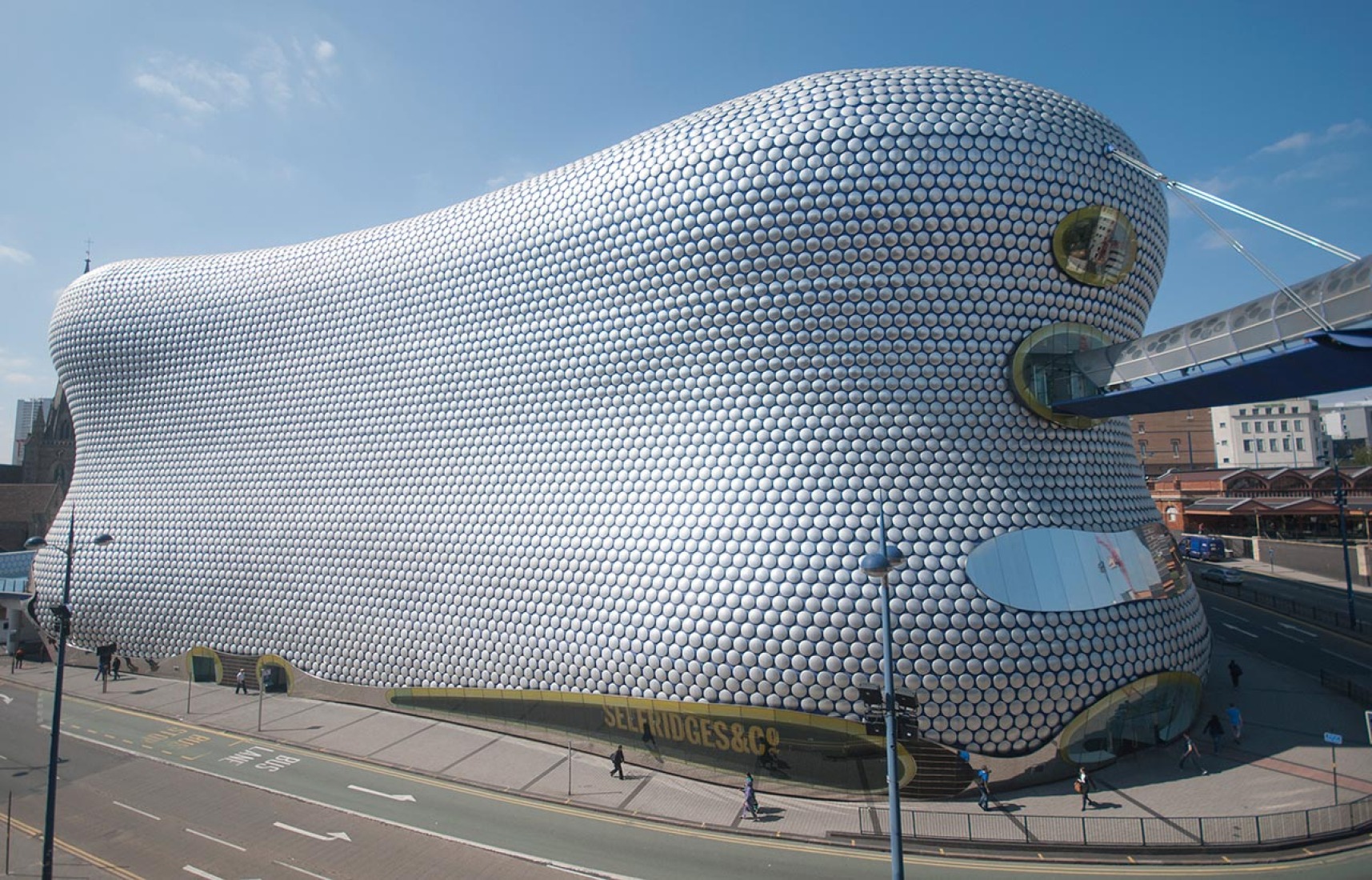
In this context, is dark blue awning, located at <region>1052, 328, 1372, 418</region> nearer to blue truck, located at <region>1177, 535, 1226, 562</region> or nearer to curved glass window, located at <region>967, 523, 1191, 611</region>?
curved glass window, located at <region>967, 523, 1191, 611</region>

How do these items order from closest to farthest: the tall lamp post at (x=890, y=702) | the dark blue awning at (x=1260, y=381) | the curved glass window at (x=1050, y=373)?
the tall lamp post at (x=890, y=702)
the dark blue awning at (x=1260, y=381)
the curved glass window at (x=1050, y=373)

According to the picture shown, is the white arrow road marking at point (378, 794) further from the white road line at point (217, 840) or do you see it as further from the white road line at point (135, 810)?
the white road line at point (135, 810)

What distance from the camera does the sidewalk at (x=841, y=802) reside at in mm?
14117

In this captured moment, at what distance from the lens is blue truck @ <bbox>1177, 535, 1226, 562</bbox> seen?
154ft

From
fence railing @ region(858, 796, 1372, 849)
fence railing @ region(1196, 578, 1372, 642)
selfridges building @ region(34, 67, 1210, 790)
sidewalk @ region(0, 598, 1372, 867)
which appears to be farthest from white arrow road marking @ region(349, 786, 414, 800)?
fence railing @ region(1196, 578, 1372, 642)

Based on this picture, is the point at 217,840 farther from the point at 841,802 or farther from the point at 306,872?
the point at 841,802

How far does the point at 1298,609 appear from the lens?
101 ft

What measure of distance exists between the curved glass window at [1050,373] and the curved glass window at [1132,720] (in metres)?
6.15

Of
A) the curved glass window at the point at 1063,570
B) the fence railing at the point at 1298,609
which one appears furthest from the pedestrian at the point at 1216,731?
the fence railing at the point at 1298,609

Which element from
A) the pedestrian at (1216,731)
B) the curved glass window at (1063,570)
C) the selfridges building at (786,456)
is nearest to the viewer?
the curved glass window at (1063,570)

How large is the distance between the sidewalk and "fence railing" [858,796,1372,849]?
1.14ft

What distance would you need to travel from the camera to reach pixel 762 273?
17547 mm

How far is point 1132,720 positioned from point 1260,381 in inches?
307

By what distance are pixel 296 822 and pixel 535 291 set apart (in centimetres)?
1411
